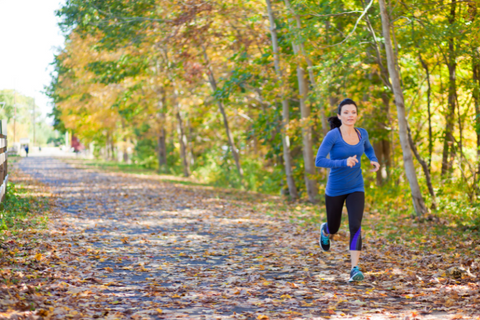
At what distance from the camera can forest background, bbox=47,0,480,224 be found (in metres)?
11.2

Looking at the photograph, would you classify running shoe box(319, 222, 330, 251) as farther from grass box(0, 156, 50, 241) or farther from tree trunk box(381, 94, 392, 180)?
tree trunk box(381, 94, 392, 180)

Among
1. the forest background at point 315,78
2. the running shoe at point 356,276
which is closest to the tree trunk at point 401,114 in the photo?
the forest background at point 315,78

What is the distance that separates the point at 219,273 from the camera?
22.0 feet

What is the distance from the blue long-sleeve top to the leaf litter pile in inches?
42.7

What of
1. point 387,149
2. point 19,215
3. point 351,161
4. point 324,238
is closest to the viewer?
point 351,161

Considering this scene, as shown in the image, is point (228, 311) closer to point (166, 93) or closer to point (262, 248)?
point (262, 248)

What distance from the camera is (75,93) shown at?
109 ft

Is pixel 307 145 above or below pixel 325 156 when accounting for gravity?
above

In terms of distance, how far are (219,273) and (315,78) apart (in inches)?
324

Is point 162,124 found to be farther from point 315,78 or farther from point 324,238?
point 324,238

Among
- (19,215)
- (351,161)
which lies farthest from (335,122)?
(19,215)

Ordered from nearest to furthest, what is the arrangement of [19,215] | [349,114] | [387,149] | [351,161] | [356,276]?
→ [351,161] < [356,276] < [349,114] < [19,215] < [387,149]

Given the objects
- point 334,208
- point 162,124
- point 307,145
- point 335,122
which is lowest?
point 334,208

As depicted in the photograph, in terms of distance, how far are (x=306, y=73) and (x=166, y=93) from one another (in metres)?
14.2
